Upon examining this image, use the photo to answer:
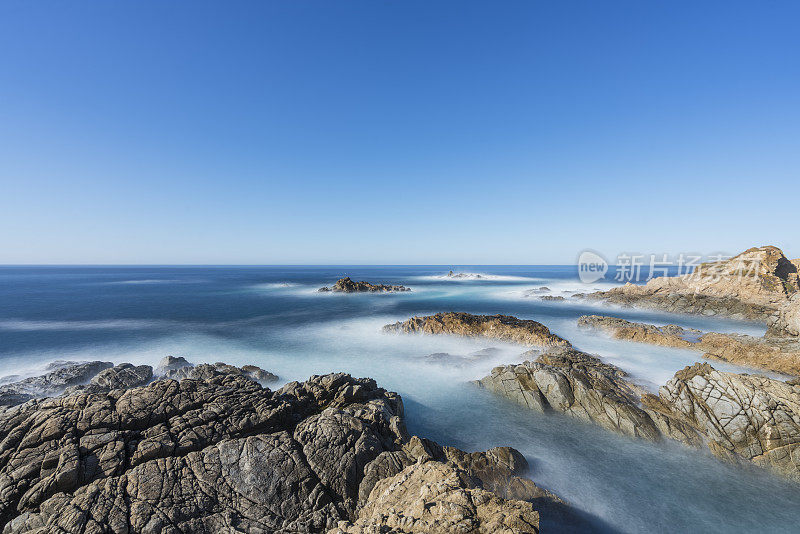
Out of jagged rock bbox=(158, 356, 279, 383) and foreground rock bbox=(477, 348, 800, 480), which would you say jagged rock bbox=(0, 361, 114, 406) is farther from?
foreground rock bbox=(477, 348, 800, 480)

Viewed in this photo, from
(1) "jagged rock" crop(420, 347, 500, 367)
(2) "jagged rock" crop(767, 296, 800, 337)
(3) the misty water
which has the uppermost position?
(2) "jagged rock" crop(767, 296, 800, 337)

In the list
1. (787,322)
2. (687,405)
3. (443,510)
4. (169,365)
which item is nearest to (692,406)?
(687,405)

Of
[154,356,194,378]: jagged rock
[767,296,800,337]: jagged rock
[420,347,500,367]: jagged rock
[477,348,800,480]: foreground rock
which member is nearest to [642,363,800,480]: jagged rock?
[477,348,800,480]: foreground rock

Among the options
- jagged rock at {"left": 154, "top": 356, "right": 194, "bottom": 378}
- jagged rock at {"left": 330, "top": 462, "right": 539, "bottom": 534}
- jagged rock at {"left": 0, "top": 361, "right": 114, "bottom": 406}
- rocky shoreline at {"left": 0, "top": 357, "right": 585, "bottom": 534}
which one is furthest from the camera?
jagged rock at {"left": 154, "top": 356, "right": 194, "bottom": 378}

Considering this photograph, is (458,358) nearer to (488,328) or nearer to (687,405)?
(488,328)

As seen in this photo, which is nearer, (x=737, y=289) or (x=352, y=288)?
(x=737, y=289)

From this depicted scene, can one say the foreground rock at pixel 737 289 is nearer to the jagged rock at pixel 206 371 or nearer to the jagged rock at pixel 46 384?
the jagged rock at pixel 206 371

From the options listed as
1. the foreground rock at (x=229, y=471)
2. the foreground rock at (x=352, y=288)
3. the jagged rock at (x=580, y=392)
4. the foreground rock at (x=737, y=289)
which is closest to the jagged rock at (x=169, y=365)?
the foreground rock at (x=229, y=471)
